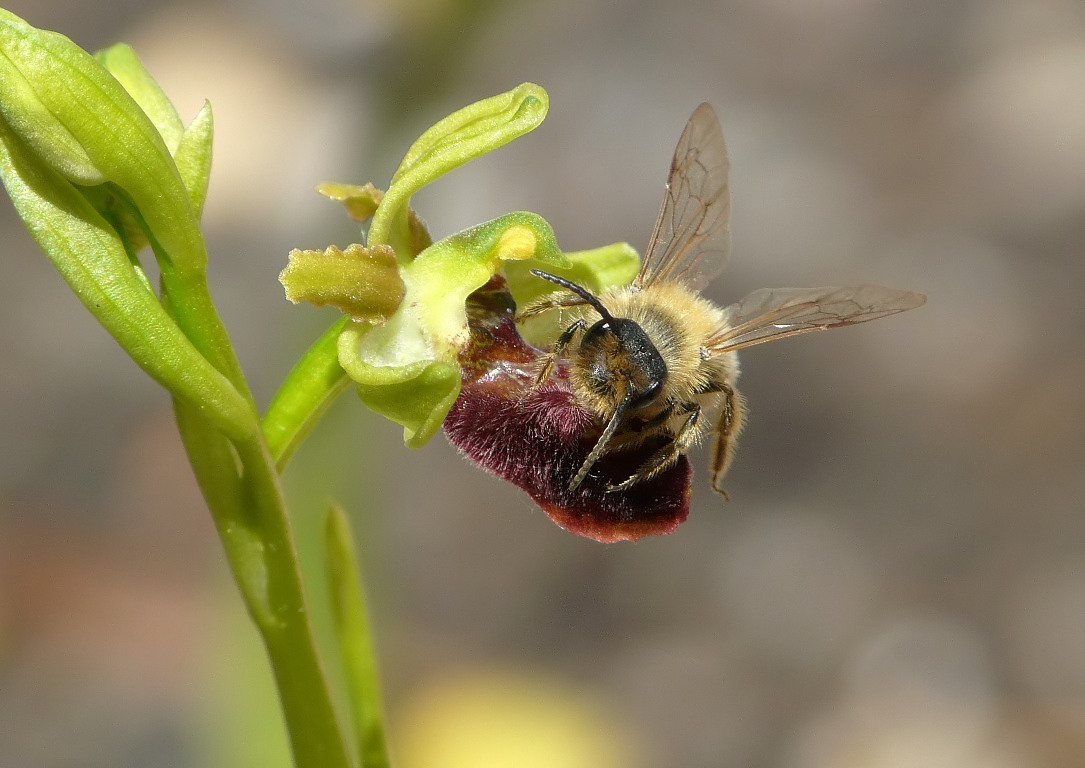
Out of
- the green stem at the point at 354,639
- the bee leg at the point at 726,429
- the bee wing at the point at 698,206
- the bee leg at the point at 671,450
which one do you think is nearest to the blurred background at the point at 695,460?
the green stem at the point at 354,639

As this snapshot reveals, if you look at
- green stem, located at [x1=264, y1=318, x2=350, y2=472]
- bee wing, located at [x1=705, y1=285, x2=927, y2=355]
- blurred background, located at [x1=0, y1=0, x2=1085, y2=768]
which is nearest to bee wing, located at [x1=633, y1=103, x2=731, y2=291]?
bee wing, located at [x1=705, y1=285, x2=927, y2=355]

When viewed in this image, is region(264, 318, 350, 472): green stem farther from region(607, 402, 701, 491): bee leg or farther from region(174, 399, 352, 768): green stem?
region(607, 402, 701, 491): bee leg

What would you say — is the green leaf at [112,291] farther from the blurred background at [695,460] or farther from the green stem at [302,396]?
the blurred background at [695,460]

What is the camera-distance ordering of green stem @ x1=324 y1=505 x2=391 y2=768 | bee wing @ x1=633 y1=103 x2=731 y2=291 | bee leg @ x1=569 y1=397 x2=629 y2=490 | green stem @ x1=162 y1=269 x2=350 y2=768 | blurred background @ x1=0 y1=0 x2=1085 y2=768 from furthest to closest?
blurred background @ x1=0 y1=0 x2=1085 y2=768 → bee wing @ x1=633 y1=103 x2=731 y2=291 → green stem @ x1=324 y1=505 x2=391 y2=768 → bee leg @ x1=569 y1=397 x2=629 y2=490 → green stem @ x1=162 y1=269 x2=350 y2=768

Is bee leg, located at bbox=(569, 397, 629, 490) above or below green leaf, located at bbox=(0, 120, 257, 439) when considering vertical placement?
below

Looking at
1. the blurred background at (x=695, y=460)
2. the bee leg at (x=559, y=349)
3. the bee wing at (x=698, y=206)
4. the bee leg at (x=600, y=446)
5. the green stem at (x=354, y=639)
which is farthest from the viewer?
the blurred background at (x=695, y=460)

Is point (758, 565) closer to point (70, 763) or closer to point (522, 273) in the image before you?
point (70, 763)

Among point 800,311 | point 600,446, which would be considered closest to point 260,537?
point 600,446
